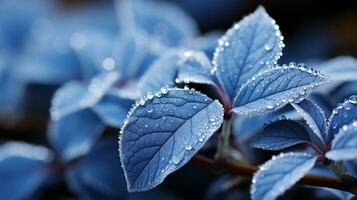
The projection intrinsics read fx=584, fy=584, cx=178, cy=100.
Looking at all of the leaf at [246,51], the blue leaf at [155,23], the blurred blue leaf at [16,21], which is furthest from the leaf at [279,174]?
the blurred blue leaf at [16,21]

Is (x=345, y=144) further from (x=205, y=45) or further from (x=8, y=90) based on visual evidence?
(x=8, y=90)

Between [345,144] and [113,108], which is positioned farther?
[113,108]

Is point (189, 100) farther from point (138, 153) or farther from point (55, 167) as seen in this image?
point (55, 167)

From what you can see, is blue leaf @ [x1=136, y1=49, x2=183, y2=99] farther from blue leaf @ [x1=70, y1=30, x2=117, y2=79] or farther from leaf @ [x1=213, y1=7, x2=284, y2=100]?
blue leaf @ [x1=70, y1=30, x2=117, y2=79]

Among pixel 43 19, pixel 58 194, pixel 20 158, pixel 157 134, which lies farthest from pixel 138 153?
pixel 43 19

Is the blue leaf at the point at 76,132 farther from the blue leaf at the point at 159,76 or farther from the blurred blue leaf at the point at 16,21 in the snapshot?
the blurred blue leaf at the point at 16,21

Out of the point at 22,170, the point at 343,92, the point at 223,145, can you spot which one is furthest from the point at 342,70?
the point at 22,170
